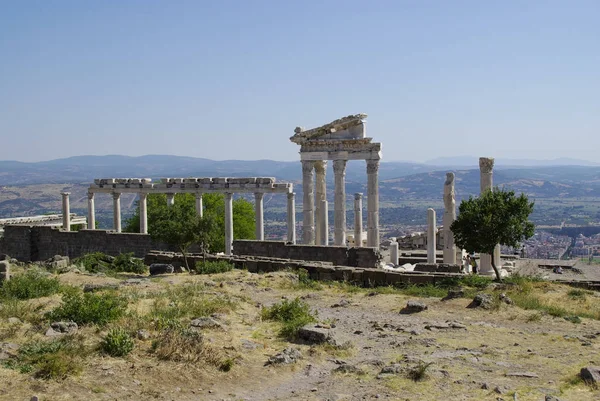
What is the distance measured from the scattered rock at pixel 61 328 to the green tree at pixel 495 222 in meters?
16.5

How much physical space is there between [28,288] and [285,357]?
9158mm

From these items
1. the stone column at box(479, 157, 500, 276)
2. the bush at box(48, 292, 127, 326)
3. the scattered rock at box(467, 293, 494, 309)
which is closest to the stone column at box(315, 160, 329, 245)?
the stone column at box(479, 157, 500, 276)

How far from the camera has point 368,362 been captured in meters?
14.2

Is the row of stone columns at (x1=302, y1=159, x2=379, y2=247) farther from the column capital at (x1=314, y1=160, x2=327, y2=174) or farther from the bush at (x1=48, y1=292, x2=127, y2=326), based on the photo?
the bush at (x1=48, y1=292, x2=127, y2=326)

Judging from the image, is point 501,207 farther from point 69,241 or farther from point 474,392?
point 69,241

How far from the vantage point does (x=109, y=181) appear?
4812cm

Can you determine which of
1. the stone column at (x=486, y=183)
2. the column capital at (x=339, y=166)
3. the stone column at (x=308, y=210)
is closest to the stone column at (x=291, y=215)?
the stone column at (x=308, y=210)

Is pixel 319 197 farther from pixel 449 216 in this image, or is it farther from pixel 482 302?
pixel 482 302

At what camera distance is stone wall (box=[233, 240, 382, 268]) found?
29.2m

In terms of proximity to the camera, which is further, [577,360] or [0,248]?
[0,248]

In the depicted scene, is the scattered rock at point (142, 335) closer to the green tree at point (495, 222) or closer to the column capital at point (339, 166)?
the green tree at point (495, 222)

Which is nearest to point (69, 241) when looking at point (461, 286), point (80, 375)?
point (461, 286)

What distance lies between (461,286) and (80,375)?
1485cm

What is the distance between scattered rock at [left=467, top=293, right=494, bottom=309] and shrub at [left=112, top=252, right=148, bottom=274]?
1542cm
